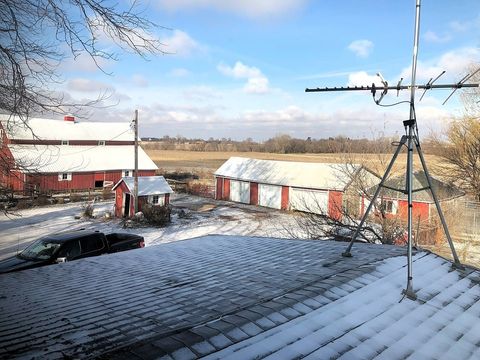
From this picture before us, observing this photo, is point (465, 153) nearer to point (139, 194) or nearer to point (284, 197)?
point (284, 197)

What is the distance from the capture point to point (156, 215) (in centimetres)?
2675

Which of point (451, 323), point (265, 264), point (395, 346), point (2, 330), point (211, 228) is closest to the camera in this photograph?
point (395, 346)

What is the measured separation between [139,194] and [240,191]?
44.6 ft

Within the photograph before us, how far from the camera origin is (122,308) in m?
5.02

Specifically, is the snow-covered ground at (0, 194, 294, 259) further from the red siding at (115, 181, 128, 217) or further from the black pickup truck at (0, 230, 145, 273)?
the black pickup truck at (0, 230, 145, 273)

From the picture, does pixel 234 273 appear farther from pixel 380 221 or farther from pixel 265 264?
pixel 380 221

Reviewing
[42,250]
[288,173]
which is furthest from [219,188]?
[42,250]

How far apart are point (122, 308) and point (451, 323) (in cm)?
409

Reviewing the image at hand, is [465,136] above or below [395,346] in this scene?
above

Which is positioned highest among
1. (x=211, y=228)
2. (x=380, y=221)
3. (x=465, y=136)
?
(x=465, y=136)

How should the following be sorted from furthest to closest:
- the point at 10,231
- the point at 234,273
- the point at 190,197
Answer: the point at 190,197, the point at 10,231, the point at 234,273

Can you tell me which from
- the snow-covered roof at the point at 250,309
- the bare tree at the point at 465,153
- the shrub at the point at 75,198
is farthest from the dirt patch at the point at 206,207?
the snow-covered roof at the point at 250,309

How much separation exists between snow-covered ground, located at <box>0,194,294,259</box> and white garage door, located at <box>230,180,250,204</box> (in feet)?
11.0

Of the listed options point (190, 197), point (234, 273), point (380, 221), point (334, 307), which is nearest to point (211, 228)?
point (380, 221)
